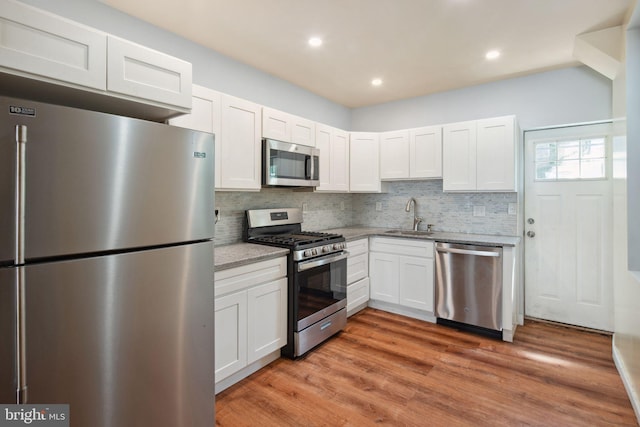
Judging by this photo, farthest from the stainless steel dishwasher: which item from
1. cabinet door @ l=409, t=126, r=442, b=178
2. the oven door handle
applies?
the oven door handle

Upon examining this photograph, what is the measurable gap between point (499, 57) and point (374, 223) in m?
2.39

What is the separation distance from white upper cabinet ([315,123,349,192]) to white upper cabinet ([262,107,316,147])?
155 millimetres

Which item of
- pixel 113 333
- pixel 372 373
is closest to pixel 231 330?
pixel 113 333

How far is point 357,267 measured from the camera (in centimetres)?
358

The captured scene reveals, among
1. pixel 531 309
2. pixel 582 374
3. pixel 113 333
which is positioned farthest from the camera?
pixel 531 309

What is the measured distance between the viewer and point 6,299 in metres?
1.09

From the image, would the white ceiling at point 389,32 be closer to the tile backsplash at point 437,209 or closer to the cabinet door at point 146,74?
the cabinet door at point 146,74

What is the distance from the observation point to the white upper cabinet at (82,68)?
4.09 ft

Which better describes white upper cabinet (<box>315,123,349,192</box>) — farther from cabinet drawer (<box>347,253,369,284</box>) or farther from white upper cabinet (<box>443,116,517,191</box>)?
white upper cabinet (<box>443,116,517,191</box>)

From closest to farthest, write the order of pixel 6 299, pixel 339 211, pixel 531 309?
pixel 6 299 < pixel 531 309 < pixel 339 211

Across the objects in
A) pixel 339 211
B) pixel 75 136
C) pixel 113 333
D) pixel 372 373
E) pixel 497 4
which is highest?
pixel 497 4

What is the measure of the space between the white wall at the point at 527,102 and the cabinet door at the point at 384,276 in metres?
1.78

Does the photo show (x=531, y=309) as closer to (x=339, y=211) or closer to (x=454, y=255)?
(x=454, y=255)

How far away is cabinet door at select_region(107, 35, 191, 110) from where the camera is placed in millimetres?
1514
